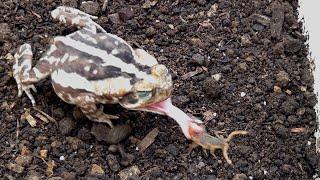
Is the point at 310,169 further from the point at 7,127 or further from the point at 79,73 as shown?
the point at 7,127

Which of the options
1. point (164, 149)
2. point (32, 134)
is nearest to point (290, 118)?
point (164, 149)

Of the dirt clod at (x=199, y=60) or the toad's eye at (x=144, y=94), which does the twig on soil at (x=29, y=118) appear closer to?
the toad's eye at (x=144, y=94)

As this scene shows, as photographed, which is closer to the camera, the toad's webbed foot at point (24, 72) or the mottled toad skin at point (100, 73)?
the mottled toad skin at point (100, 73)

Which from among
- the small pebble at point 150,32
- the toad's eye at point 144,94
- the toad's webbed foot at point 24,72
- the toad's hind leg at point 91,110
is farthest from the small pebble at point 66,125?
the small pebble at point 150,32

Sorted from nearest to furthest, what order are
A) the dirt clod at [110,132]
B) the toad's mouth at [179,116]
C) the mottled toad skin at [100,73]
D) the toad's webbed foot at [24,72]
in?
the mottled toad skin at [100,73], the toad's mouth at [179,116], the dirt clod at [110,132], the toad's webbed foot at [24,72]

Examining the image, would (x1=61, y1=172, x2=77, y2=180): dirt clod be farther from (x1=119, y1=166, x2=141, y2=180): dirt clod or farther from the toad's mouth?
the toad's mouth

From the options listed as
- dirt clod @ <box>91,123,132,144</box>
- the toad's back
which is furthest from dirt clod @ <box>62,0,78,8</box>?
dirt clod @ <box>91,123,132,144</box>
